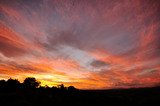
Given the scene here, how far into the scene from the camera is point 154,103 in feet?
165

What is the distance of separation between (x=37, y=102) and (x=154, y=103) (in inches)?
1269

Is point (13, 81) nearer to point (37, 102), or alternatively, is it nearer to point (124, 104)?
point (37, 102)

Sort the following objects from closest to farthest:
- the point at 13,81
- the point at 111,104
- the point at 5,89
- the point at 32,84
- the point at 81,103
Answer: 1. the point at 81,103
2. the point at 111,104
3. the point at 5,89
4. the point at 13,81
5. the point at 32,84

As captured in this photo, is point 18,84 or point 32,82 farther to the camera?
point 32,82

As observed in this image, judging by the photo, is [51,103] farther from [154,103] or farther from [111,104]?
[154,103]

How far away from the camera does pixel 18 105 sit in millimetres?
36062

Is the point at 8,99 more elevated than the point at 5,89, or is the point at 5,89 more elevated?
the point at 5,89

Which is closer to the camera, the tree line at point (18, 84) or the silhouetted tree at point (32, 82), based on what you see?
the tree line at point (18, 84)

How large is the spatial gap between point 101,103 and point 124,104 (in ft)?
24.0

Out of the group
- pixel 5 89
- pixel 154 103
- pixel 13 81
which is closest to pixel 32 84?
pixel 13 81

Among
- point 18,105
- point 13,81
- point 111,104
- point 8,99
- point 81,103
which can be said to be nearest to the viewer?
point 18,105

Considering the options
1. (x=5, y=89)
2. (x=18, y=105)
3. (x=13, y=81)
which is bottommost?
(x=18, y=105)

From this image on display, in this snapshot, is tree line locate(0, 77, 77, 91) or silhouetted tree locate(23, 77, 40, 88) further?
silhouetted tree locate(23, 77, 40, 88)

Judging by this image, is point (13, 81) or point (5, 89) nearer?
point (5, 89)
